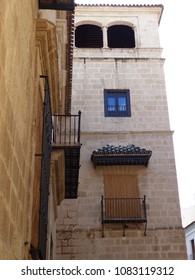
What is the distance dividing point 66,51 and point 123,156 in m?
5.27

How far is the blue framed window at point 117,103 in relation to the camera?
1691 cm

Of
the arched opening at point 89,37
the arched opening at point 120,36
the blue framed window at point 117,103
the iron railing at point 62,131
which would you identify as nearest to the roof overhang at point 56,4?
the iron railing at point 62,131

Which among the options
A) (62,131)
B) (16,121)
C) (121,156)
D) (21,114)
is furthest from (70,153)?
(16,121)

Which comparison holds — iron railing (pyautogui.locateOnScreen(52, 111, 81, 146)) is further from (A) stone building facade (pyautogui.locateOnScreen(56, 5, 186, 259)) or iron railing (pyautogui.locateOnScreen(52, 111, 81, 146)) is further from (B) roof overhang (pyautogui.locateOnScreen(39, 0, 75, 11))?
(B) roof overhang (pyautogui.locateOnScreen(39, 0, 75, 11))

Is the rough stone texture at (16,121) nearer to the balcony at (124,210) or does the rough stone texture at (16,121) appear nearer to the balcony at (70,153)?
the balcony at (70,153)

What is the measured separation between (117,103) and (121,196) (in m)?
3.92

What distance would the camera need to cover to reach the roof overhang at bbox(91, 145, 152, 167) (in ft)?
50.4

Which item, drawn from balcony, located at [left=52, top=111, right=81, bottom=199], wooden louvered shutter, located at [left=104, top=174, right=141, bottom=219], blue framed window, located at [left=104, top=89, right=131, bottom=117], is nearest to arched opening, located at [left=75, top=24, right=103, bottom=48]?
blue framed window, located at [left=104, top=89, right=131, bottom=117]

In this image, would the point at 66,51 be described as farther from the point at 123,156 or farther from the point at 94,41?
the point at 94,41

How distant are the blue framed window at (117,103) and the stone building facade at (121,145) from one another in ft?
0.13

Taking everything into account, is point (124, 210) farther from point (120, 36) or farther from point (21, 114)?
point (21, 114)

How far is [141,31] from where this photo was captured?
18.8m
